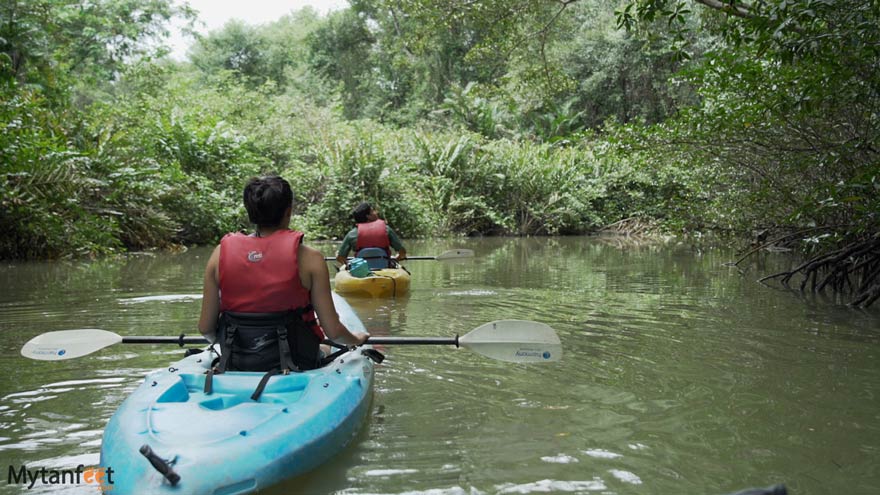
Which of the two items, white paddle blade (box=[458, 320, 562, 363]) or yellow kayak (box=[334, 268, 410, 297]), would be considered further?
yellow kayak (box=[334, 268, 410, 297])

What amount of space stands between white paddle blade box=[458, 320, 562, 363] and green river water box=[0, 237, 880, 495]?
0.85 ft

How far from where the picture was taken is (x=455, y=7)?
35.9 feet

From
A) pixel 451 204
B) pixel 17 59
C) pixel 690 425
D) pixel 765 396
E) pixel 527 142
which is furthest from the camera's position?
pixel 527 142

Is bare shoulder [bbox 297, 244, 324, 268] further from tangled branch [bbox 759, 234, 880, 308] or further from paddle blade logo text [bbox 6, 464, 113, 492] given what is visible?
tangled branch [bbox 759, 234, 880, 308]

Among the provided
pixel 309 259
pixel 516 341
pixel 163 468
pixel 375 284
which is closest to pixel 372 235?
pixel 375 284

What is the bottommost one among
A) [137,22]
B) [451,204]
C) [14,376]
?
[14,376]

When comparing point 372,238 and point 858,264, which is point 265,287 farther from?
point 858,264

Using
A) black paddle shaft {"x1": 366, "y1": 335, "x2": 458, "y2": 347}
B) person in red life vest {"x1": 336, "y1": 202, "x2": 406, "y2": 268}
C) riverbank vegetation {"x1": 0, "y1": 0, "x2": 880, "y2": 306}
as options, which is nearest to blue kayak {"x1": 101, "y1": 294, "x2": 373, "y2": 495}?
black paddle shaft {"x1": 366, "y1": 335, "x2": 458, "y2": 347}

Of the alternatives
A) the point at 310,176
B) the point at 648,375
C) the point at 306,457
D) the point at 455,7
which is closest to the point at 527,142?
the point at 310,176

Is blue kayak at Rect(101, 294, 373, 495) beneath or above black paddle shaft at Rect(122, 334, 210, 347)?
beneath

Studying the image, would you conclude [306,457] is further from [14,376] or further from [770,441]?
[14,376]

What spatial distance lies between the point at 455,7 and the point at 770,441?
8.88m

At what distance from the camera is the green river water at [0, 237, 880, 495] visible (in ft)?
9.84

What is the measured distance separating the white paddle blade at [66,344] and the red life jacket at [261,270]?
115 centimetres
